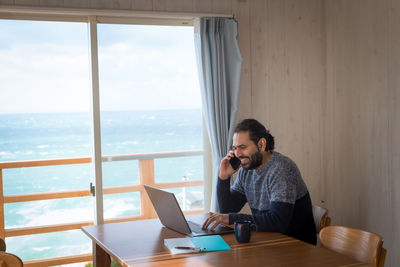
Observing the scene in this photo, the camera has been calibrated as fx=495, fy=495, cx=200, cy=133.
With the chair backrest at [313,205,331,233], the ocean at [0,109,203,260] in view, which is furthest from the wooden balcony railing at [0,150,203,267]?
the chair backrest at [313,205,331,233]

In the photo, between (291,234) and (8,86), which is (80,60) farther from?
(291,234)

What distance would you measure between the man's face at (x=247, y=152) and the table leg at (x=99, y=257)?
927 millimetres

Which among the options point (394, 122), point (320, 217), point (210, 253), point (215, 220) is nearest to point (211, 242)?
point (210, 253)

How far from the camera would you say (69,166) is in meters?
3.86

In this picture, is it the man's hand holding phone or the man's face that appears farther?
the man's hand holding phone

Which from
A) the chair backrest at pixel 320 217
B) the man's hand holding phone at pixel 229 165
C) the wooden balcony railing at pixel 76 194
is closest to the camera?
the man's hand holding phone at pixel 229 165

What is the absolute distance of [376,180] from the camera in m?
3.86

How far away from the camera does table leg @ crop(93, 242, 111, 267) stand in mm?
2693

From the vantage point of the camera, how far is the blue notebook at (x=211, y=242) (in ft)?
7.54

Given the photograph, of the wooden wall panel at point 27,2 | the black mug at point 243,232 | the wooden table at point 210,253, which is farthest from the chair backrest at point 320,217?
the wooden wall panel at point 27,2

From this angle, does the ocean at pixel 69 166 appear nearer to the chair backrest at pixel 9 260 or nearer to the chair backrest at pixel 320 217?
the chair backrest at pixel 320 217

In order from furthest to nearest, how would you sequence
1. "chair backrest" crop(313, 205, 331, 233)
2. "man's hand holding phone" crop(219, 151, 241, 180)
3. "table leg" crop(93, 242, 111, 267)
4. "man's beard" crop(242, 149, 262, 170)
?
"chair backrest" crop(313, 205, 331, 233) < "man's hand holding phone" crop(219, 151, 241, 180) < "man's beard" crop(242, 149, 262, 170) < "table leg" crop(93, 242, 111, 267)

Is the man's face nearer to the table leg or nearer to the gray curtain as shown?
the table leg

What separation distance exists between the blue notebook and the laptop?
77mm
